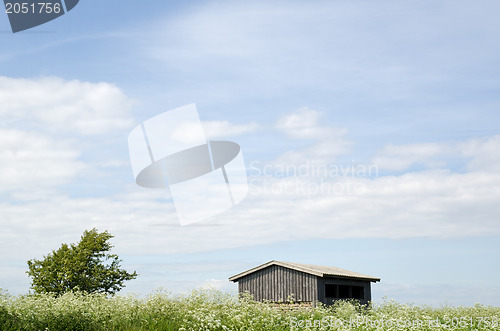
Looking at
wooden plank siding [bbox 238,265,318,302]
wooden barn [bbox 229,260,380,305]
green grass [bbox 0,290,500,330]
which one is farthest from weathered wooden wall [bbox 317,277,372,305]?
green grass [bbox 0,290,500,330]

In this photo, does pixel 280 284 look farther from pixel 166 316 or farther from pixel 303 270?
pixel 166 316

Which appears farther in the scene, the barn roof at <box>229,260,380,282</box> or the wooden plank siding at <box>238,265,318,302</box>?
the wooden plank siding at <box>238,265,318,302</box>

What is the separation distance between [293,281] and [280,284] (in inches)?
40.1

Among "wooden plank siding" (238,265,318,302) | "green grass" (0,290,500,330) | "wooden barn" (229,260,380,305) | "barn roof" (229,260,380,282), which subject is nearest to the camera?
"green grass" (0,290,500,330)

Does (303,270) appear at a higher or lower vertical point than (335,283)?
higher

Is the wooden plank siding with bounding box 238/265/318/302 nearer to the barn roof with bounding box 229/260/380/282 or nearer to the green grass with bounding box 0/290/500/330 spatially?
the barn roof with bounding box 229/260/380/282

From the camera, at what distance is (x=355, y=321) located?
18797 millimetres

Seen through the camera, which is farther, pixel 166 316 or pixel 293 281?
pixel 293 281

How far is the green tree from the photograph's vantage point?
32.1 m

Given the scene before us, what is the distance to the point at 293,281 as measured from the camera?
98.5ft

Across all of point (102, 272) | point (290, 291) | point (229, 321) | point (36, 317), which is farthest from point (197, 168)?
point (102, 272)

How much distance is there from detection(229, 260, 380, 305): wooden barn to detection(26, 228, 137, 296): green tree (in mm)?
8222

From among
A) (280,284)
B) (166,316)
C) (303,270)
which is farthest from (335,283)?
(166,316)

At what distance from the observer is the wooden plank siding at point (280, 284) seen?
29281mm
